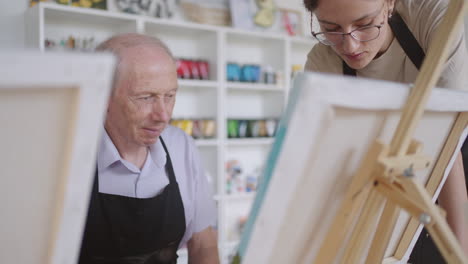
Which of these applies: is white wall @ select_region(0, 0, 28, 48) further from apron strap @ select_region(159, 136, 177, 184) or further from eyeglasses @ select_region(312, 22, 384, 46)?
eyeglasses @ select_region(312, 22, 384, 46)

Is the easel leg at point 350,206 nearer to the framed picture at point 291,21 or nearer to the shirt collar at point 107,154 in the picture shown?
the shirt collar at point 107,154

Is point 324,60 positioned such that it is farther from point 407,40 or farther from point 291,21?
point 291,21

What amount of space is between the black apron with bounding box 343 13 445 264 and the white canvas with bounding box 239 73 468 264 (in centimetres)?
40

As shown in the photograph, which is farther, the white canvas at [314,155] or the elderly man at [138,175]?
the elderly man at [138,175]

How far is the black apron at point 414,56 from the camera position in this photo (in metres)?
1.23

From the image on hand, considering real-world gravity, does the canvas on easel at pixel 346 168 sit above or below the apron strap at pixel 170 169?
above

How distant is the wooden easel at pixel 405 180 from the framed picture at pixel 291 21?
10.1 ft

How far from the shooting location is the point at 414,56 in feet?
4.02

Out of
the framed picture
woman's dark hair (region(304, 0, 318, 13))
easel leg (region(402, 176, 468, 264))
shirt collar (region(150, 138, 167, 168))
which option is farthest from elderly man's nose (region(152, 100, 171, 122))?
the framed picture

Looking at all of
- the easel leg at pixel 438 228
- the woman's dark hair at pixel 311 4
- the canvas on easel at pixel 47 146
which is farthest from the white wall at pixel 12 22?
the easel leg at pixel 438 228

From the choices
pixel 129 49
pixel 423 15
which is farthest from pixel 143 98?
pixel 423 15

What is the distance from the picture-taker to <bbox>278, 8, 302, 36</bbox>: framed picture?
12.4 feet

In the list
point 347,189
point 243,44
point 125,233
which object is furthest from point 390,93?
point 243,44

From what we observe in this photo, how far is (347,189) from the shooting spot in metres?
0.79
